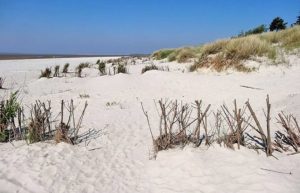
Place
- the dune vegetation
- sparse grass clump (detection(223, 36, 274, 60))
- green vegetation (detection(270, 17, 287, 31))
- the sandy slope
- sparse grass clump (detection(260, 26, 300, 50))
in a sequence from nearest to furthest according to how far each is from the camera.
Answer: the sandy slope < the dune vegetation < sparse grass clump (detection(223, 36, 274, 60)) < sparse grass clump (detection(260, 26, 300, 50)) < green vegetation (detection(270, 17, 287, 31))

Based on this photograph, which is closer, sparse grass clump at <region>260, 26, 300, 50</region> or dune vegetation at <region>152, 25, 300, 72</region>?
dune vegetation at <region>152, 25, 300, 72</region>

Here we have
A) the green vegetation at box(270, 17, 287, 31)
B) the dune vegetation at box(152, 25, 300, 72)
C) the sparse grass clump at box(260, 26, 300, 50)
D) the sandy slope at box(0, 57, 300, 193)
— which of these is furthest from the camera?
the green vegetation at box(270, 17, 287, 31)

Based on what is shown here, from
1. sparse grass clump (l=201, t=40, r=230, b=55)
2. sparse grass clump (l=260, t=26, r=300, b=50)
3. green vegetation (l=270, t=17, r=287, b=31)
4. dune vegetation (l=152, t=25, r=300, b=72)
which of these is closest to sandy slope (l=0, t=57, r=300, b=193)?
dune vegetation (l=152, t=25, r=300, b=72)

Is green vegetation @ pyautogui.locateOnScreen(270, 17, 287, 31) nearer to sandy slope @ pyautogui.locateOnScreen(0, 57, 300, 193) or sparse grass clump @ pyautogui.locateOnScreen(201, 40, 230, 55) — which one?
sparse grass clump @ pyautogui.locateOnScreen(201, 40, 230, 55)

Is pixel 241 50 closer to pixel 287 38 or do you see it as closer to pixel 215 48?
pixel 215 48

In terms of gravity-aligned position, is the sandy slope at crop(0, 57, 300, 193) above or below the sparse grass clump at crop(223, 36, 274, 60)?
below

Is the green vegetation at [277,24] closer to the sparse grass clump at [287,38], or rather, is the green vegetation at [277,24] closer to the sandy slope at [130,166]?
the sparse grass clump at [287,38]

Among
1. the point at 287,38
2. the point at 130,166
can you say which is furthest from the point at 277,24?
the point at 130,166

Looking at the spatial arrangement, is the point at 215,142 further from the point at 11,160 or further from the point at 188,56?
the point at 188,56

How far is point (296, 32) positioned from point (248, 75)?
13.8 ft

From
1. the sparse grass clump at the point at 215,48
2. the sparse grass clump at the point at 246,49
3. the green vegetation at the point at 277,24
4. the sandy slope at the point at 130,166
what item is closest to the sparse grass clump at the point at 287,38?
the sparse grass clump at the point at 246,49

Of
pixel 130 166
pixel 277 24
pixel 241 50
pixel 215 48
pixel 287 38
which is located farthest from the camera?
pixel 277 24

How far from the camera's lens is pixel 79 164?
4.42 metres

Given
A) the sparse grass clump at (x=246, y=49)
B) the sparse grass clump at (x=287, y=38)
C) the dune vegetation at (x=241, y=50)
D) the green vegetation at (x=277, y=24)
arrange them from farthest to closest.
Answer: the green vegetation at (x=277, y=24) < the sparse grass clump at (x=287, y=38) < the sparse grass clump at (x=246, y=49) < the dune vegetation at (x=241, y=50)
